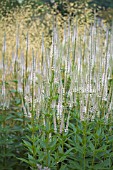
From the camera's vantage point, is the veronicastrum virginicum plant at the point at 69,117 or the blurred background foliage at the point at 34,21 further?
the blurred background foliage at the point at 34,21

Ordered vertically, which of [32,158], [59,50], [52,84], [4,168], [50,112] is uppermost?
[59,50]

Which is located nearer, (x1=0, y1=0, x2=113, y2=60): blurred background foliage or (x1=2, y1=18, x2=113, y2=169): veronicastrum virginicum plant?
(x1=2, y1=18, x2=113, y2=169): veronicastrum virginicum plant

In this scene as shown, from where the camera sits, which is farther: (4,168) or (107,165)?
(4,168)

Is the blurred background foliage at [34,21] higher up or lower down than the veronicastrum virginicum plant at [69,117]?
higher up

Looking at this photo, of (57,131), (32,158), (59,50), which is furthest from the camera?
(59,50)

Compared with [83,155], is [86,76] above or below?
above

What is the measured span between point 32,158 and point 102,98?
0.72 metres

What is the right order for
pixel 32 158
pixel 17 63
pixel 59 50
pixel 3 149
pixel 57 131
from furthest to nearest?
1. pixel 17 63
2. pixel 3 149
3. pixel 59 50
4. pixel 57 131
5. pixel 32 158

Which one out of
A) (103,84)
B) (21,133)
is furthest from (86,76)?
(21,133)

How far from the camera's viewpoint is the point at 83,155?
300 cm

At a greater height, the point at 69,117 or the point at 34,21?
the point at 34,21

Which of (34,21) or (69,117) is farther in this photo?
(34,21)

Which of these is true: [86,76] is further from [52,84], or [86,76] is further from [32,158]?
[32,158]

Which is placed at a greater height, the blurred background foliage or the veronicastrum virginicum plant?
the blurred background foliage
